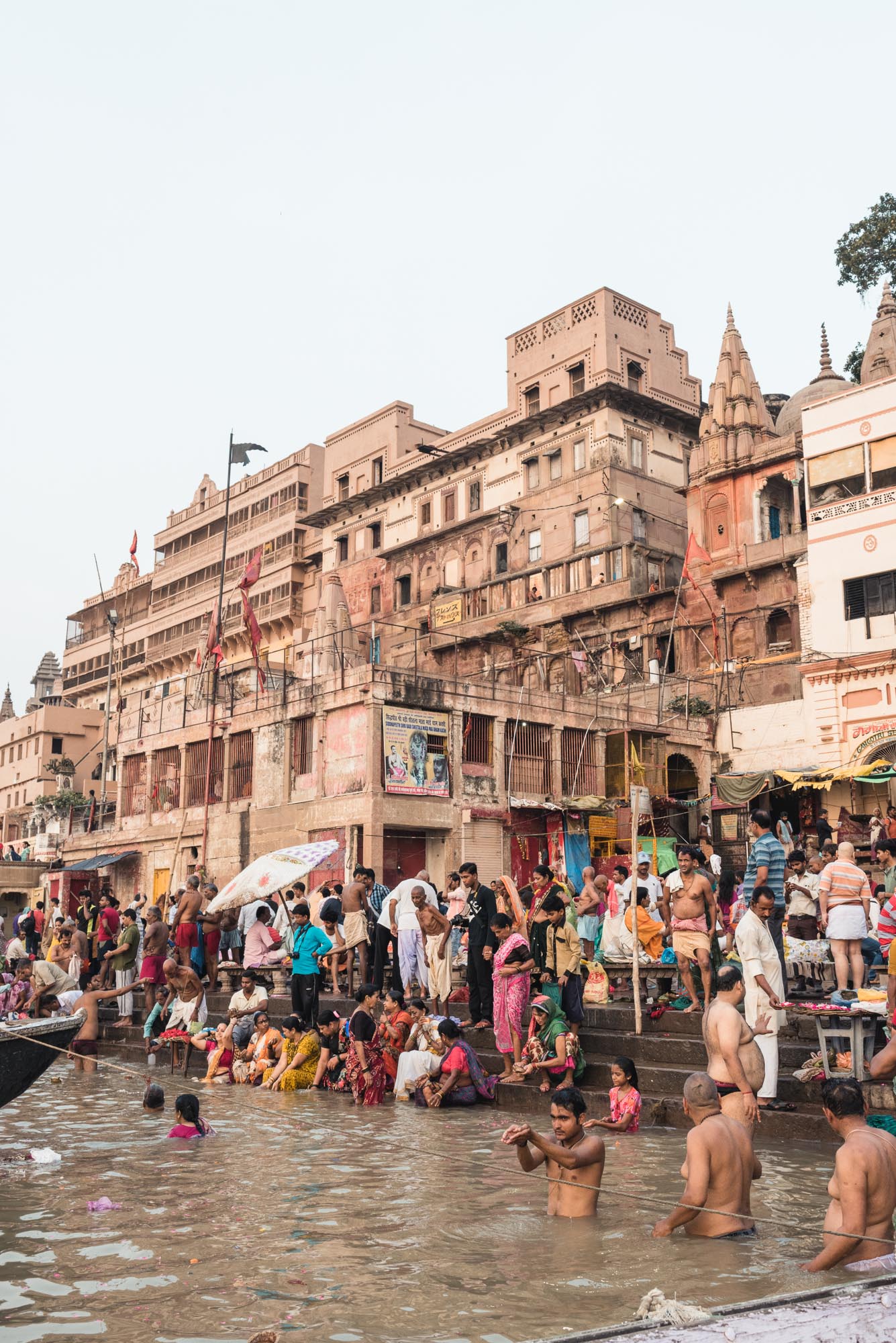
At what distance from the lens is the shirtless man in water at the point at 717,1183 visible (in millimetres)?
6305

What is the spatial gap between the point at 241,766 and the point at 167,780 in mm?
3976

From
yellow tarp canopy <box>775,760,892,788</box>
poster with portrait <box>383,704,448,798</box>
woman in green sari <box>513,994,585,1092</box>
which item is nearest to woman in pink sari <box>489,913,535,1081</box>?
woman in green sari <box>513,994,585,1092</box>

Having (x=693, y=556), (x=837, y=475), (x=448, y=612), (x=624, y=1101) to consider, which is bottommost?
(x=624, y=1101)

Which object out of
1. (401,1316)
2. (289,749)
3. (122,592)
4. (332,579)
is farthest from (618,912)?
(122,592)

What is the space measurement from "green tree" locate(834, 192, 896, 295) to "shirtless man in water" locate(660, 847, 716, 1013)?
3318cm

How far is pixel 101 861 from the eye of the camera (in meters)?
32.9

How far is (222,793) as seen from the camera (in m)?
29.6

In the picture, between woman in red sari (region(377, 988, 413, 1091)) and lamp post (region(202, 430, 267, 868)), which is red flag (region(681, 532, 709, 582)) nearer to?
lamp post (region(202, 430, 267, 868))

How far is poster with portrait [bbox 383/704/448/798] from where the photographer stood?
2523cm

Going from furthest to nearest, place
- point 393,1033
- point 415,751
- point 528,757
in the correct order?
point 528,757 → point 415,751 → point 393,1033

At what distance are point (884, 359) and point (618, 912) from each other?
84.6ft

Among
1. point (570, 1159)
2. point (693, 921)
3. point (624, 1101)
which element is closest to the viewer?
point (570, 1159)

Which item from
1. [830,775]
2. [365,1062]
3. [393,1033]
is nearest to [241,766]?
[830,775]

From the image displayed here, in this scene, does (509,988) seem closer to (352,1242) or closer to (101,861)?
(352,1242)
